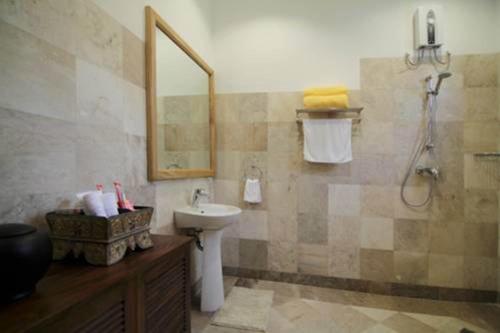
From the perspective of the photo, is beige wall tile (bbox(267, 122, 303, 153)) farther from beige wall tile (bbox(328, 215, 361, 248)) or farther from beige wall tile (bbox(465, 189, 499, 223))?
beige wall tile (bbox(465, 189, 499, 223))

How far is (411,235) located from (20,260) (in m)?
2.69

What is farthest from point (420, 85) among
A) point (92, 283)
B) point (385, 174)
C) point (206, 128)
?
point (92, 283)

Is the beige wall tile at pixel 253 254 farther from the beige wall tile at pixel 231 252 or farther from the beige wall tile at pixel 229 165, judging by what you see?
the beige wall tile at pixel 229 165

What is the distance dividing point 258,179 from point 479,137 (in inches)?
79.4

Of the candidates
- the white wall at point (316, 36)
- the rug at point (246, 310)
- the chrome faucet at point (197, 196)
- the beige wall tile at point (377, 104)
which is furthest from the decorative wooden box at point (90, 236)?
the beige wall tile at point (377, 104)

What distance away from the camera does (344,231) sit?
2373 millimetres

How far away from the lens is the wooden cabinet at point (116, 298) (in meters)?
0.60

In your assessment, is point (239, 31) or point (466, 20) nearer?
point (466, 20)

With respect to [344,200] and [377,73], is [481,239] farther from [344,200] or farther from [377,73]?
[377,73]

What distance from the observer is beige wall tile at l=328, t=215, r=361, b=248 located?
92.7 inches

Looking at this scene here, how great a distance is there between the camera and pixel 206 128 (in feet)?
8.13

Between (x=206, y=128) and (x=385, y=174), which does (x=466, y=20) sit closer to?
(x=385, y=174)

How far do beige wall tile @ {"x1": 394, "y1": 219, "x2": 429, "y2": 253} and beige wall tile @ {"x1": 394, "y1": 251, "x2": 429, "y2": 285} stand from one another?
0.18 feet

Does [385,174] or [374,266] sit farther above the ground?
[385,174]
